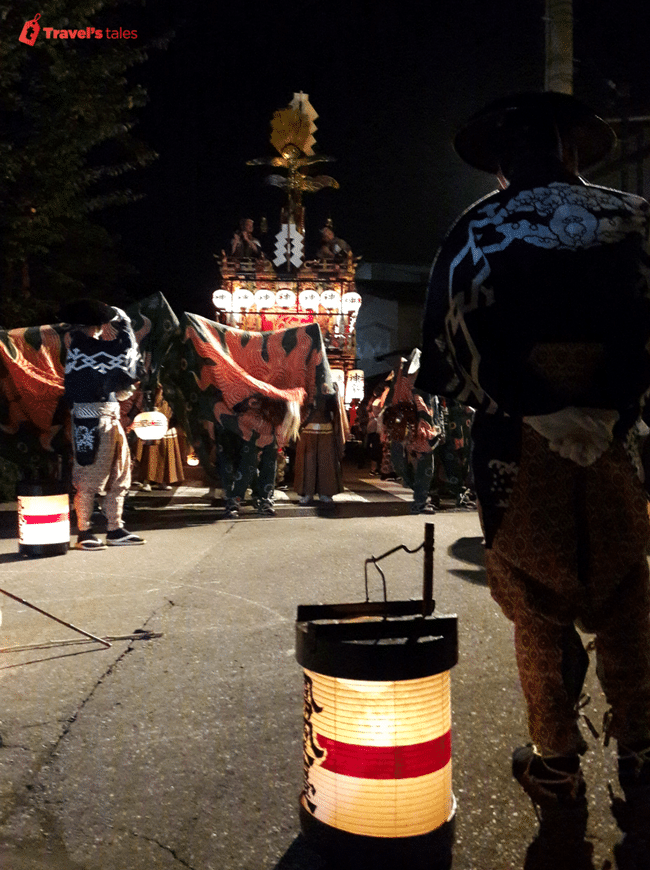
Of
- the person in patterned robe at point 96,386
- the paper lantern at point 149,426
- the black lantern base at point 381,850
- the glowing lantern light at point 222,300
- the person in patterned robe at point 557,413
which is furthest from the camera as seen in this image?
the glowing lantern light at point 222,300

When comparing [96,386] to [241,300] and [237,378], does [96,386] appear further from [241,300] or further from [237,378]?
[241,300]

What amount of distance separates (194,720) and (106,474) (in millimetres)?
4693

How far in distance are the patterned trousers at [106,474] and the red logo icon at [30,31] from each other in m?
8.62

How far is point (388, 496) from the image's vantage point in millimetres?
14602

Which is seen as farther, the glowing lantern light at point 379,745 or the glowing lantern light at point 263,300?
the glowing lantern light at point 263,300

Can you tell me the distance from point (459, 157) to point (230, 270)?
77.1ft

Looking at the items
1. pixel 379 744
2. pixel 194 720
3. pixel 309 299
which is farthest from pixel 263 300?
pixel 379 744

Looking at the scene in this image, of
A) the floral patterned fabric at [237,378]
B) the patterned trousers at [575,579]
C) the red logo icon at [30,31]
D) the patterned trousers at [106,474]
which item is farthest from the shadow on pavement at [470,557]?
the red logo icon at [30,31]

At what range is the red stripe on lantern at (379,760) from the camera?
6.69ft

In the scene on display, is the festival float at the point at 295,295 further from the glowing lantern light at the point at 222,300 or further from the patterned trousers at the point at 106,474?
the patterned trousers at the point at 106,474

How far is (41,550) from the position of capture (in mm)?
7145

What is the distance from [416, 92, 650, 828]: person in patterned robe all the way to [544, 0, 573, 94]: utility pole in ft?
20.8

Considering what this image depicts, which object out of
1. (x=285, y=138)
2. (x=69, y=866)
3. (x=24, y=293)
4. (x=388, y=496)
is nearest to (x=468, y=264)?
(x=69, y=866)

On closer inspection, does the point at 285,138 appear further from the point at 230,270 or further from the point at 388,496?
the point at 388,496
